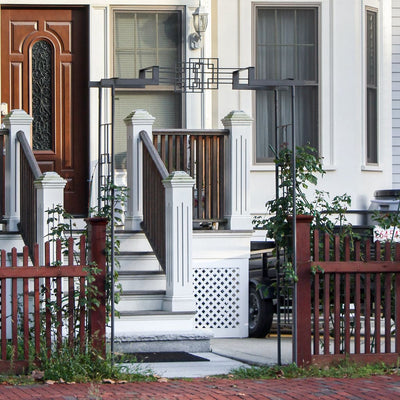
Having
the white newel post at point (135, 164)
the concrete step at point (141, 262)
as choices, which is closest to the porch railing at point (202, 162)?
the white newel post at point (135, 164)

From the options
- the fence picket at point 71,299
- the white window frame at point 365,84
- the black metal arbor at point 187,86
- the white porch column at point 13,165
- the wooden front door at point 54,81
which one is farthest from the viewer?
the white window frame at point 365,84

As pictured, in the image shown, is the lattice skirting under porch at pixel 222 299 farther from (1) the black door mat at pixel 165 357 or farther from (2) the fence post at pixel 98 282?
(2) the fence post at pixel 98 282

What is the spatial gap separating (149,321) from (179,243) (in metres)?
0.92

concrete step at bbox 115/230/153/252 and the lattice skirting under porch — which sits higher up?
concrete step at bbox 115/230/153/252

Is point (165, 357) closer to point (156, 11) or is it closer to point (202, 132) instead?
point (202, 132)

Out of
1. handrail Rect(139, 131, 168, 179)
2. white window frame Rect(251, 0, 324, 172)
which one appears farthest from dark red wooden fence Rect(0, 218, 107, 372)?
white window frame Rect(251, 0, 324, 172)

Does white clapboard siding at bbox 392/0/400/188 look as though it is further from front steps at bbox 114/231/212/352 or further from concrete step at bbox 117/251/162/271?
front steps at bbox 114/231/212/352

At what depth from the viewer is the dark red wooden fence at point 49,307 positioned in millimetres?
9328

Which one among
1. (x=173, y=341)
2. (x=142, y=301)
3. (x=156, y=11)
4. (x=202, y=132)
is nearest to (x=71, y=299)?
(x=173, y=341)

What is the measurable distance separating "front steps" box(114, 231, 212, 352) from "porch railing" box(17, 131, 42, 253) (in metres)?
1.14

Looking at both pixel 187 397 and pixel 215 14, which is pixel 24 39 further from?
pixel 187 397

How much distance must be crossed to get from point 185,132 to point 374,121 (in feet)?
12.6

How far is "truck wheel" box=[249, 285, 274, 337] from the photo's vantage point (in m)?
12.7

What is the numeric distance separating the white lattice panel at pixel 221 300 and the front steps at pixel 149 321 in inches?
27.6
